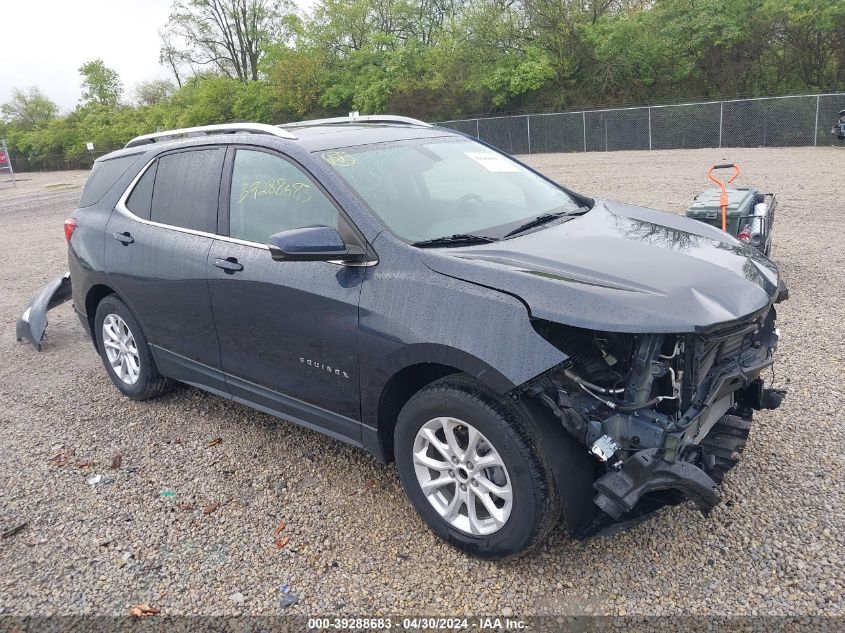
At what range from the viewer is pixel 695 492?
2615 millimetres

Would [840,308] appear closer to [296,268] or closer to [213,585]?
[296,268]

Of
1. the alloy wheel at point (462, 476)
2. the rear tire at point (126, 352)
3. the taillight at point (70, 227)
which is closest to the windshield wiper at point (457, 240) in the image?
the alloy wheel at point (462, 476)

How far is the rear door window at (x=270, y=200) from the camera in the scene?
3.48 metres

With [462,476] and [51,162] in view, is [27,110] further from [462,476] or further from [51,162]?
[462,476]

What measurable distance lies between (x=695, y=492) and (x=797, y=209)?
9794 millimetres

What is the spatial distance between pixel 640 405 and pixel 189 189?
9.83 ft

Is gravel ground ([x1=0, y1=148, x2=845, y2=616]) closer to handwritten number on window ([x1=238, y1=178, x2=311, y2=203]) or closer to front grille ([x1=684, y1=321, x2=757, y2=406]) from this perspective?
front grille ([x1=684, y1=321, x2=757, y2=406])

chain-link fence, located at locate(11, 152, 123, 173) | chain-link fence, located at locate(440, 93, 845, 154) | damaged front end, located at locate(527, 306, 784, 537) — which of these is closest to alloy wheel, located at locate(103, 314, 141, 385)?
damaged front end, located at locate(527, 306, 784, 537)

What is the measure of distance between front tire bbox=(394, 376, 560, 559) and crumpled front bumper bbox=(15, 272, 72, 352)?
4642 mm

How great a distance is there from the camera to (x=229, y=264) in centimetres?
377

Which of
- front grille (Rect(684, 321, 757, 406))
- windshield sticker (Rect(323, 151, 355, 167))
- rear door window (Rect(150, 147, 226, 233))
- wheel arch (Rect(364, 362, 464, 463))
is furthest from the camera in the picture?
rear door window (Rect(150, 147, 226, 233))

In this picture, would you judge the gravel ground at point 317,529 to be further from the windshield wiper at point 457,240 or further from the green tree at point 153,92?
the green tree at point 153,92

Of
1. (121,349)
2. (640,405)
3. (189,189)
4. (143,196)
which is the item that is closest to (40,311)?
(121,349)

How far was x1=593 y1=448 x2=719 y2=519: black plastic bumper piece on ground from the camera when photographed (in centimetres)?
258
